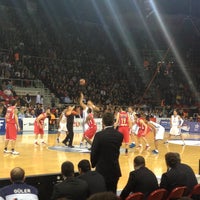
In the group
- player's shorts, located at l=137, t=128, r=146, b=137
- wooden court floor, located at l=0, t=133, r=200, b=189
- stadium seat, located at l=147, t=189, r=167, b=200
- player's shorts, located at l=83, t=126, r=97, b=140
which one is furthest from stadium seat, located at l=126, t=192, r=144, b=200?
player's shorts, located at l=137, t=128, r=146, b=137

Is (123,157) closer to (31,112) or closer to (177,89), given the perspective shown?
(31,112)

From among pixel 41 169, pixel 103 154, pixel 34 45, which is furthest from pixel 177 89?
pixel 103 154

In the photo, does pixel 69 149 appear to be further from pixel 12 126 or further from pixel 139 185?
pixel 139 185

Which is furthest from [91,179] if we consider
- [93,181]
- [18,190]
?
[18,190]

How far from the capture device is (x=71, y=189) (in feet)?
15.3

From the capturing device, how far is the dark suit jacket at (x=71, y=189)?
15.1 feet

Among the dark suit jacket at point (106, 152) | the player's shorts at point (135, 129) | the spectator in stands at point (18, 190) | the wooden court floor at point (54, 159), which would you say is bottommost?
the wooden court floor at point (54, 159)

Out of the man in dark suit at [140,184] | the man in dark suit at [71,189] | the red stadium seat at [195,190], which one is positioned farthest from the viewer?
the red stadium seat at [195,190]

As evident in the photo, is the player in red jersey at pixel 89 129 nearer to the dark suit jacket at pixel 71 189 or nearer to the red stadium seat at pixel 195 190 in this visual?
the red stadium seat at pixel 195 190

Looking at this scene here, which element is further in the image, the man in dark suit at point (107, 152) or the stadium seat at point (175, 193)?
the man in dark suit at point (107, 152)

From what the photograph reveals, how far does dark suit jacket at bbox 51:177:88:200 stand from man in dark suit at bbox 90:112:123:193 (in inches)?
47.0

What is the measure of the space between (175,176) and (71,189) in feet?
5.73

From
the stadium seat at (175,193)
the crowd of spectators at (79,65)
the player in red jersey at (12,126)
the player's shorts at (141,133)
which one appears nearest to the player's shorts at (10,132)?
the player in red jersey at (12,126)

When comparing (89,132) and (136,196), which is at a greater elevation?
(89,132)
